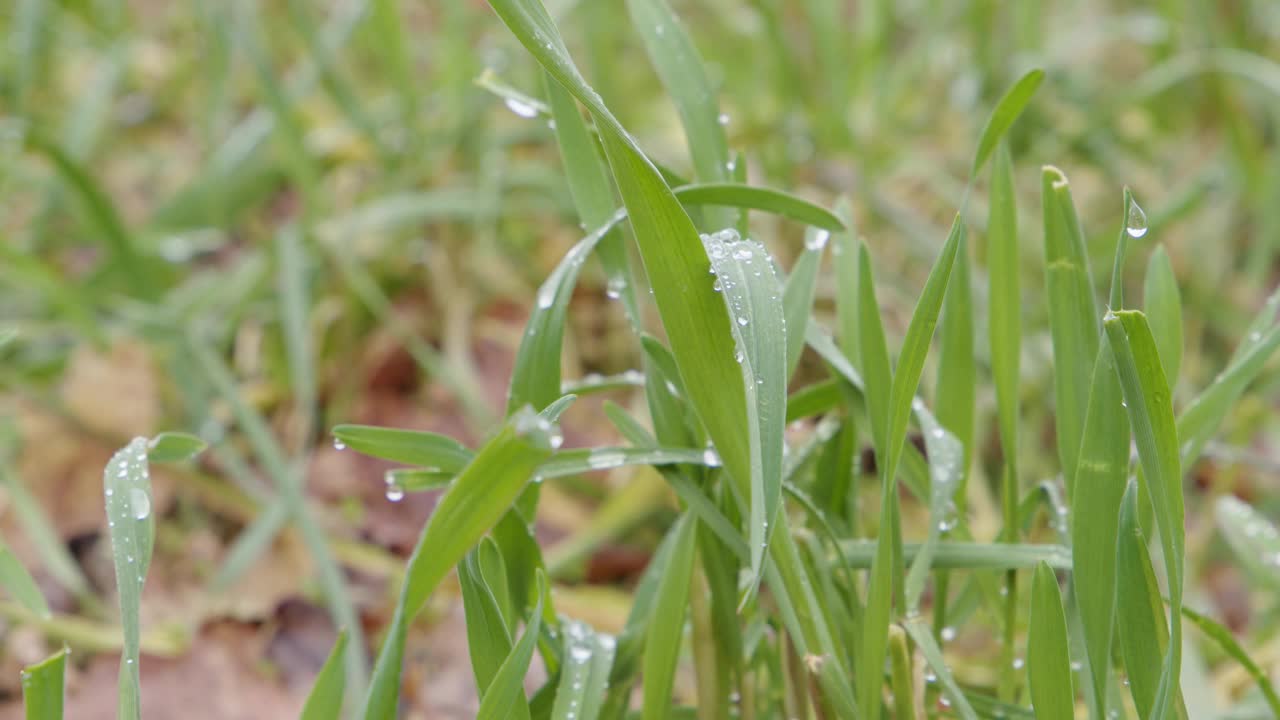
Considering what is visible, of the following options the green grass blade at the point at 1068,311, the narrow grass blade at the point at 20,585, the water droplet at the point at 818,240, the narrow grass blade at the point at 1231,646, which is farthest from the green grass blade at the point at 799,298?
the narrow grass blade at the point at 20,585

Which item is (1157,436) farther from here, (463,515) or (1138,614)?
(463,515)

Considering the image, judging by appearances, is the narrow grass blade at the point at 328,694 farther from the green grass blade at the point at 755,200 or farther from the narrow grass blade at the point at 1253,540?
the narrow grass blade at the point at 1253,540

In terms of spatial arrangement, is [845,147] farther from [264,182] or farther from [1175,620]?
[1175,620]

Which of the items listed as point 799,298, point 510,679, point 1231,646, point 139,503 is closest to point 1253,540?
point 1231,646

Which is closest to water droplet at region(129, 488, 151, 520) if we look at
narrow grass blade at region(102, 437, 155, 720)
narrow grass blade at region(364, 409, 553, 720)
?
narrow grass blade at region(102, 437, 155, 720)

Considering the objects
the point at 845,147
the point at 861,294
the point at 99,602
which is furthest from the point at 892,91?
the point at 99,602
